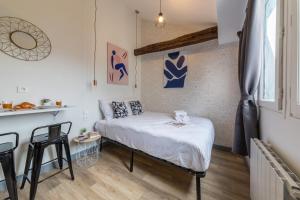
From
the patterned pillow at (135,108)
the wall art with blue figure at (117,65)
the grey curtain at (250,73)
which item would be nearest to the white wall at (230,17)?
the grey curtain at (250,73)

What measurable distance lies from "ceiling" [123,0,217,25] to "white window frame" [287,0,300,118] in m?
1.91

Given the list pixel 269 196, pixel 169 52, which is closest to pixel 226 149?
pixel 269 196

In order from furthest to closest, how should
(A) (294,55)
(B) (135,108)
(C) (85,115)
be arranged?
(B) (135,108) → (C) (85,115) → (A) (294,55)

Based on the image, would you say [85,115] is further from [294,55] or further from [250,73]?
[294,55]

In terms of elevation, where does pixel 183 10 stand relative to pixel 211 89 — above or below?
above

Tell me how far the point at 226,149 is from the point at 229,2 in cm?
265

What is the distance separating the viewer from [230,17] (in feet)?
6.65

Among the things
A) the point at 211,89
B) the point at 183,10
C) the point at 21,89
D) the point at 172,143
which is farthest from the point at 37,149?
the point at 183,10

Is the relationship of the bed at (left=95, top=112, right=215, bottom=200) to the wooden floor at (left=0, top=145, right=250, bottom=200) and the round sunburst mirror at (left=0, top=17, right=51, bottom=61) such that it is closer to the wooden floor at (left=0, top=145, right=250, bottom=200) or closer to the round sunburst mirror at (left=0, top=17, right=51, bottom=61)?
the wooden floor at (left=0, top=145, right=250, bottom=200)

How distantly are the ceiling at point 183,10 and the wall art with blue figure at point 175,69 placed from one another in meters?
0.77

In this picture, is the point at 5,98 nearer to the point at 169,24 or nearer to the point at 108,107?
the point at 108,107

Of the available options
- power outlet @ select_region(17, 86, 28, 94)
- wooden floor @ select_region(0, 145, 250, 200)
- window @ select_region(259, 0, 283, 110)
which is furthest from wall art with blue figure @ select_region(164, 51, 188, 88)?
power outlet @ select_region(17, 86, 28, 94)

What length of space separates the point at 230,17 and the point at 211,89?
1.47 meters

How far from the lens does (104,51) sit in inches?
119
